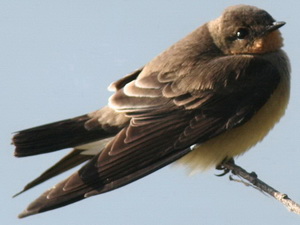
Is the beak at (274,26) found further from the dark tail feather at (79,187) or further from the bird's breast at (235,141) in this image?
the dark tail feather at (79,187)

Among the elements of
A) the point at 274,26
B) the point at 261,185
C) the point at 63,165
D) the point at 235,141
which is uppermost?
the point at 274,26

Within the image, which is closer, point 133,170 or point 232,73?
point 133,170

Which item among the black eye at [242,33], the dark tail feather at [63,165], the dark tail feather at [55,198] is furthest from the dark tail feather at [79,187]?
the black eye at [242,33]

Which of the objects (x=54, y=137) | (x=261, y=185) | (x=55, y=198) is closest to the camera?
(x=261, y=185)

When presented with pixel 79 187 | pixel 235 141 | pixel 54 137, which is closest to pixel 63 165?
pixel 54 137

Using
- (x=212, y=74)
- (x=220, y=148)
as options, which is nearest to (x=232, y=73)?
(x=212, y=74)

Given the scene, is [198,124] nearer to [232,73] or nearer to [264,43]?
[232,73]

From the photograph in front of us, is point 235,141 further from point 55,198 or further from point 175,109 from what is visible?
point 55,198
